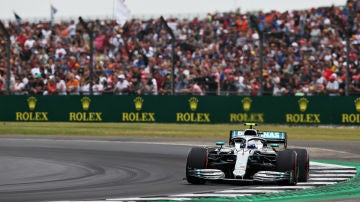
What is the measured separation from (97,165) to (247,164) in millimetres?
5537

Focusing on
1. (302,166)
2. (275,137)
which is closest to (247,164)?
(302,166)

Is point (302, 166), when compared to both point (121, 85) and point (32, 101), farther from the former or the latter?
point (32, 101)

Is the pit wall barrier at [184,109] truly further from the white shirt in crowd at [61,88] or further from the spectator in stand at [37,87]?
the spectator in stand at [37,87]

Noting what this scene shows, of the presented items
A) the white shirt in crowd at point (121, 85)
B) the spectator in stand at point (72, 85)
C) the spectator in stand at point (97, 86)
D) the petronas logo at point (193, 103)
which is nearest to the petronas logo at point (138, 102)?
the white shirt in crowd at point (121, 85)

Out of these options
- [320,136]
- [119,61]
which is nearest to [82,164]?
[320,136]

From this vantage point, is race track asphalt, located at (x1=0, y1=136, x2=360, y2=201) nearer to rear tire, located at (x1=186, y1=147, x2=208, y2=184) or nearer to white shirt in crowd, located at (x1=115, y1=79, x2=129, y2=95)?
rear tire, located at (x1=186, y1=147, x2=208, y2=184)

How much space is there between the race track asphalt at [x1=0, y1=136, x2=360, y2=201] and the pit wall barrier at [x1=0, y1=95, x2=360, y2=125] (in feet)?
23.3

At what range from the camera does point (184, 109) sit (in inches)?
1517

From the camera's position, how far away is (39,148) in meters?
26.5

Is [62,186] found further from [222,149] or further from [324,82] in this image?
[324,82]

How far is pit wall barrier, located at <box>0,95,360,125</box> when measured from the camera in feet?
121

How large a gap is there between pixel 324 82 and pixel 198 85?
5743 mm

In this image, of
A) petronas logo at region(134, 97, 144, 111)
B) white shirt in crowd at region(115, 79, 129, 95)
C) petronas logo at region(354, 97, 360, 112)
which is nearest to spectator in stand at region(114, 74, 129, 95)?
white shirt in crowd at region(115, 79, 129, 95)

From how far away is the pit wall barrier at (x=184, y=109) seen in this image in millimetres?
36812
